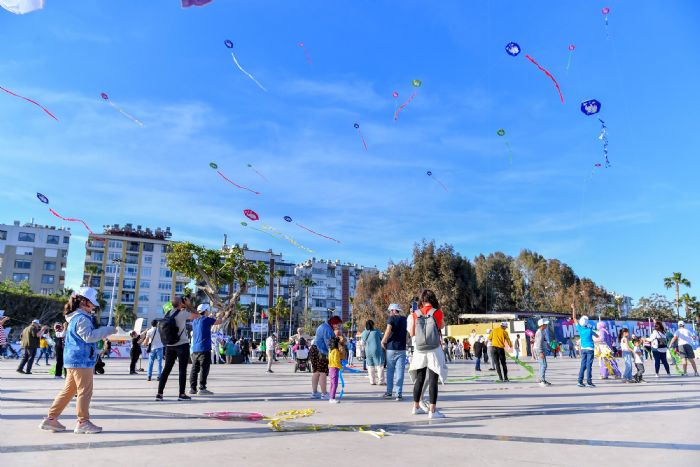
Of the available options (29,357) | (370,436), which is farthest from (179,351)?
(29,357)

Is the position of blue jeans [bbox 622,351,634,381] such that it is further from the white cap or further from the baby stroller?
the white cap

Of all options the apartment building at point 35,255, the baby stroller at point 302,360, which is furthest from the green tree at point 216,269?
the apartment building at point 35,255

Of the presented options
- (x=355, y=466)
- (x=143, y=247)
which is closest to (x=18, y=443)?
(x=355, y=466)

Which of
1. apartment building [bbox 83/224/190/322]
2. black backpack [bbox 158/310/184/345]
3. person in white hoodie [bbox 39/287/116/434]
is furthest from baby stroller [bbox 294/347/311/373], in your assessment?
apartment building [bbox 83/224/190/322]

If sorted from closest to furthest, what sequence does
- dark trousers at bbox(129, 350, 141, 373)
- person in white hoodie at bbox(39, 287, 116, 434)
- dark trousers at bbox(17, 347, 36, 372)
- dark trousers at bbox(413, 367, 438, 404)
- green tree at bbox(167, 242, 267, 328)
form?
person in white hoodie at bbox(39, 287, 116, 434), dark trousers at bbox(413, 367, 438, 404), dark trousers at bbox(17, 347, 36, 372), dark trousers at bbox(129, 350, 141, 373), green tree at bbox(167, 242, 267, 328)

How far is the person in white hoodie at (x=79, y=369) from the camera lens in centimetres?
495

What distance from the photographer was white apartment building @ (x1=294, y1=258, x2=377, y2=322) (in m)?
107

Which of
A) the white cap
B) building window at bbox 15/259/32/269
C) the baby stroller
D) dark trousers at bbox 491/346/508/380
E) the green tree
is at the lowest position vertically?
the baby stroller

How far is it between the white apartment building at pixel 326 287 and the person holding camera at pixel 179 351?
9768cm

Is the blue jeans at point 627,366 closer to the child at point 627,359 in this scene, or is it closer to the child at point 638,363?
the child at point 627,359

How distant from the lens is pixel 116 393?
9.26 meters

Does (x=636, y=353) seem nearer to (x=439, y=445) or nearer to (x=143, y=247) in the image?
(x=439, y=445)

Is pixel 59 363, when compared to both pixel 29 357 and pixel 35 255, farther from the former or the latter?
pixel 35 255

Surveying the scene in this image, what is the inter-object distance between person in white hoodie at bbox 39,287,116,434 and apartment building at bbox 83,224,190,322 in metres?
88.7
